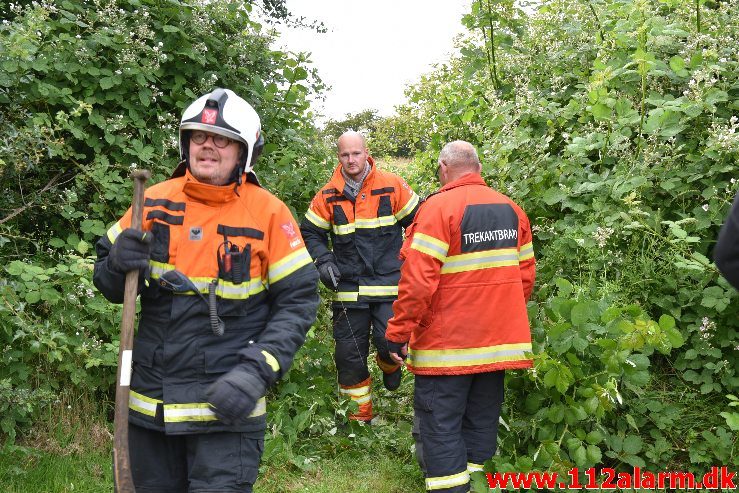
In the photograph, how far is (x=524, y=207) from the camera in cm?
595

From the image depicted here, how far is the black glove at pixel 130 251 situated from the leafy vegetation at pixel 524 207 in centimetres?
175

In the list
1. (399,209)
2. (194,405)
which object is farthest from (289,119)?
(194,405)

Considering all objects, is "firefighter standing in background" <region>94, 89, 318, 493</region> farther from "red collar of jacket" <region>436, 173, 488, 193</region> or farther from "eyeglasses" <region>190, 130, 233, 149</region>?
"red collar of jacket" <region>436, 173, 488, 193</region>

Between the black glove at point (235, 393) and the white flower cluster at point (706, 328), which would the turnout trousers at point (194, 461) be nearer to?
the black glove at point (235, 393)

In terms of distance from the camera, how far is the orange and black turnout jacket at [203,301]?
281 centimetres

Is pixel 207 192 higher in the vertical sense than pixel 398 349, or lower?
higher

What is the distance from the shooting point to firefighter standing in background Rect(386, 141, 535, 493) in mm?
4176

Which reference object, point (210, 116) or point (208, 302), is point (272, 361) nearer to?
point (208, 302)

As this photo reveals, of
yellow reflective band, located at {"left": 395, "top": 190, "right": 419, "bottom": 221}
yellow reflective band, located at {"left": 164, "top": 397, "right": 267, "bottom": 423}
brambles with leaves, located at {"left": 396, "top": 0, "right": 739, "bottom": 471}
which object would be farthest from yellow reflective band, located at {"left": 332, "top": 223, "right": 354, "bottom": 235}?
yellow reflective band, located at {"left": 164, "top": 397, "right": 267, "bottom": 423}

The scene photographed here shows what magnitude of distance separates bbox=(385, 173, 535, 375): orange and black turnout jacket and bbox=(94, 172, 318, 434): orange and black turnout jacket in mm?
1272

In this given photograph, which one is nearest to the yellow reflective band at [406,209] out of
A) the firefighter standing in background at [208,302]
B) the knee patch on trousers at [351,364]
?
the knee patch on trousers at [351,364]

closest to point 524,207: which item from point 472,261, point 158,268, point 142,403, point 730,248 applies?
point 472,261

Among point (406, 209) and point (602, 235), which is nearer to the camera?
point (602, 235)

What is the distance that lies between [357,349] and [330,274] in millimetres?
671
